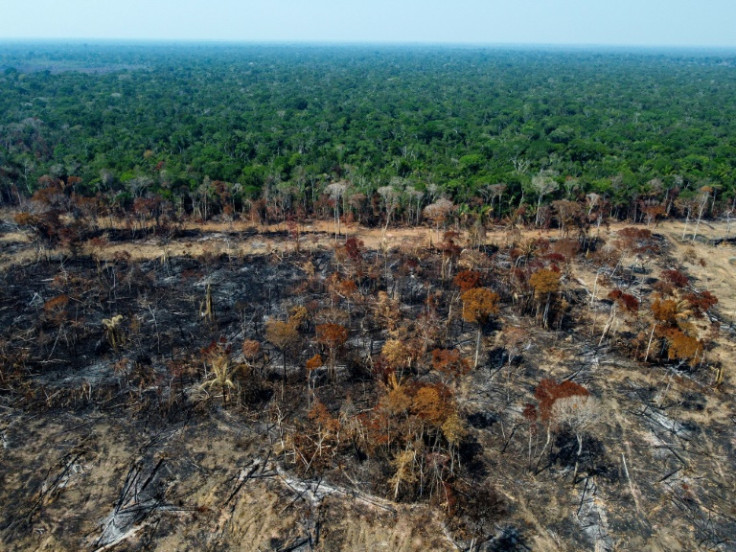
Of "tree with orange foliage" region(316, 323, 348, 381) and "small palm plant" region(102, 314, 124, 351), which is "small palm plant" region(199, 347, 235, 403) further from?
"small palm plant" region(102, 314, 124, 351)

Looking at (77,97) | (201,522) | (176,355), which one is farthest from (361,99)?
(201,522)

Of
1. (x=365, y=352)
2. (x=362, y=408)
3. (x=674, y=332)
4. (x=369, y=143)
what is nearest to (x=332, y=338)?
(x=362, y=408)

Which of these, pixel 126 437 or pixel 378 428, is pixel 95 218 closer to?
pixel 126 437

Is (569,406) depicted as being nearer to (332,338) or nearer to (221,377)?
(332,338)

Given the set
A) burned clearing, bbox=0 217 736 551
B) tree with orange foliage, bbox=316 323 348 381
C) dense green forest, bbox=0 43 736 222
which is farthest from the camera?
dense green forest, bbox=0 43 736 222

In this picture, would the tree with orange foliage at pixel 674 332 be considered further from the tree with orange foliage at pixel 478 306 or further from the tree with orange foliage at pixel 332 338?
the tree with orange foliage at pixel 332 338

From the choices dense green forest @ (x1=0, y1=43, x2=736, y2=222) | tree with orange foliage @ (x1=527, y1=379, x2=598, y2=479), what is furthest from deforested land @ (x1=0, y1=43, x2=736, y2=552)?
dense green forest @ (x1=0, y1=43, x2=736, y2=222)

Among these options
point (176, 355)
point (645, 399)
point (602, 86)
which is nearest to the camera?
point (645, 399)
